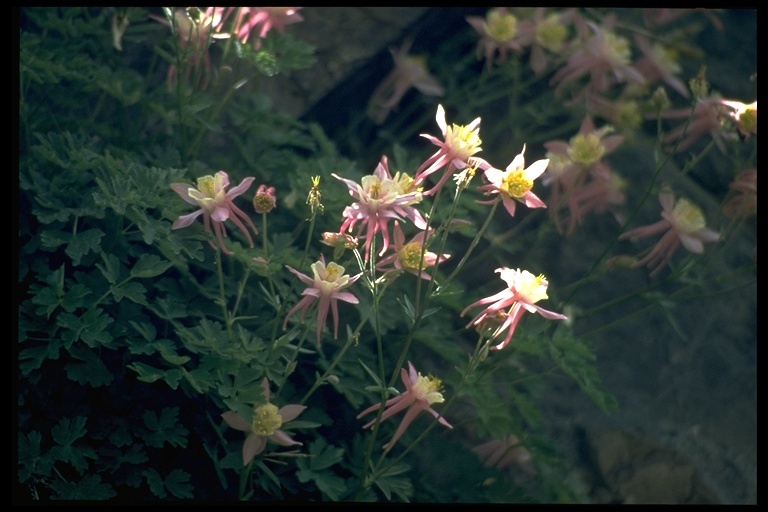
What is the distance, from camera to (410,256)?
1534mm

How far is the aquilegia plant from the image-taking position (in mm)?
1528

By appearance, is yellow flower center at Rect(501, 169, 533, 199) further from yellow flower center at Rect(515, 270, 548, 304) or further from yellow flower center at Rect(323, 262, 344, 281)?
yellow flower center at Rect(323, 262, 344, 281)

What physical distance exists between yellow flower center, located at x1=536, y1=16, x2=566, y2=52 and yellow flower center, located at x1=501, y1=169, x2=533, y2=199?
3.55 ft

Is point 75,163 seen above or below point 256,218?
above

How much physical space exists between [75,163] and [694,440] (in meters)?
1.83

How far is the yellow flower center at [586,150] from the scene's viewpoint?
1.98 metres

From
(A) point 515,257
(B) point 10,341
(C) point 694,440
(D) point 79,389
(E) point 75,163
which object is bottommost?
(C) point 694,440

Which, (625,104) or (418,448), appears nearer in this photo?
(418,448)

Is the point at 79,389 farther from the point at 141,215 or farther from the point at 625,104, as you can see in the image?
the point at 625,104

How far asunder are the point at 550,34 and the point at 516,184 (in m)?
1.11

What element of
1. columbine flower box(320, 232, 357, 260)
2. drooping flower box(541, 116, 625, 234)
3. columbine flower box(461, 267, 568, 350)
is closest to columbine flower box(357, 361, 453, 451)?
columbine flower box(461, 267, 568, 350)

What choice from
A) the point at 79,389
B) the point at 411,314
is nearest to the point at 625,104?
A: the point at 411,314

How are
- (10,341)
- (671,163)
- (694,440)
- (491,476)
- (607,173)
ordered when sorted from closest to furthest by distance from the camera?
(10,341) → (491,476) → (607,173) → (694,440) → (671,163)
